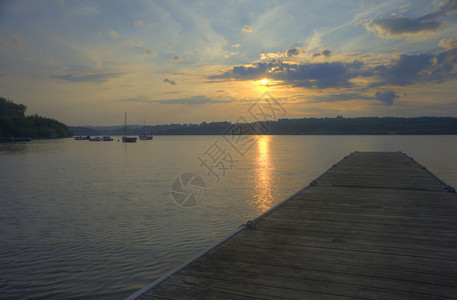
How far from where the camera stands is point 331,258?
4527 mm

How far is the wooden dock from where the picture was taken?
3.55 m

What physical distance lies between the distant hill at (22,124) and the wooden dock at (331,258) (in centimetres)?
11925

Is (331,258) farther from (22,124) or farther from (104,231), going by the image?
(22,124)

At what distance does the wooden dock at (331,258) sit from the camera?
11.6 feet

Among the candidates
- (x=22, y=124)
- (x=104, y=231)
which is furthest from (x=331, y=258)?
(x=22, y=124)

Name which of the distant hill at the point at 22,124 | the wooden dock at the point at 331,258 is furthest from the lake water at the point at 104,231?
the distant hill at the point at 22,124

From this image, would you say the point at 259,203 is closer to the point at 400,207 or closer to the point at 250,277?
the point at 400,207

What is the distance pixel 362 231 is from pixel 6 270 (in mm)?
7596

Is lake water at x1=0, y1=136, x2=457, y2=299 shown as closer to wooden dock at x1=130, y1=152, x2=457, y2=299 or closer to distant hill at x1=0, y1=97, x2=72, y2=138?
wooden dock at x1=130, y1=152, x2=457, y2=299

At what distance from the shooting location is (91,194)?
1686 cm

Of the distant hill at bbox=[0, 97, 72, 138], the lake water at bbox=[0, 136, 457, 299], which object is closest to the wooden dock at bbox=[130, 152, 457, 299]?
the lake water at bbox=[0, 136, 457, 299]

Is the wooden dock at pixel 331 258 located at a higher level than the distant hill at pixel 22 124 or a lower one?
lower

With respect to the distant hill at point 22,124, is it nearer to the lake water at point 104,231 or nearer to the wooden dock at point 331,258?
the lake water at point 104,231

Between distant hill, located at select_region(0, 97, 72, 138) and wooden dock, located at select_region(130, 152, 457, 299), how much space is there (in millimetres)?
119254
